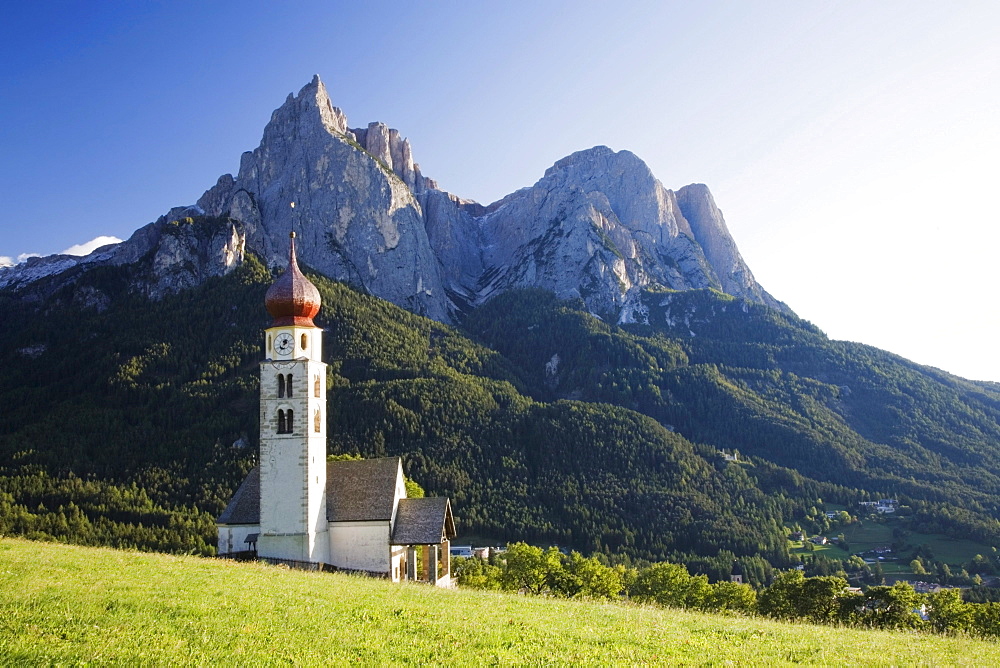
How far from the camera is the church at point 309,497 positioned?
4941 centimetres

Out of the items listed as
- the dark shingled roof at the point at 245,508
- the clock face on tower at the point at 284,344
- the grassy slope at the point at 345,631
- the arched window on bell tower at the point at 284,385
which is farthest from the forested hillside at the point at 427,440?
the grassy slope at the point at 345,631

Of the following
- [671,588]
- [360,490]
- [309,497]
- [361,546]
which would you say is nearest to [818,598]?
[671,588]

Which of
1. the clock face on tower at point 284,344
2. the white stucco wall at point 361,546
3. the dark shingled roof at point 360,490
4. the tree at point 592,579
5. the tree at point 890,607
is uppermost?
the clock face on tower at point 284,344

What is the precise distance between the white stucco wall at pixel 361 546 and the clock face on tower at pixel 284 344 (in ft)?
36.9

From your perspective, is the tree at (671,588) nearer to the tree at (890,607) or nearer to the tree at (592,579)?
the tree at (592,579)

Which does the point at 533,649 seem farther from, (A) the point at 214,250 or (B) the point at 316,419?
(A) the point at 214,250

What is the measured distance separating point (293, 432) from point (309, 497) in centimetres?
411

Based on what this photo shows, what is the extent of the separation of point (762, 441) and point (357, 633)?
17099 cm

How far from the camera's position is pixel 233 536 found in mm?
52281

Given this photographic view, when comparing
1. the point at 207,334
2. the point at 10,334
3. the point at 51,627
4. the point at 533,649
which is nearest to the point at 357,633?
the point at 533,649

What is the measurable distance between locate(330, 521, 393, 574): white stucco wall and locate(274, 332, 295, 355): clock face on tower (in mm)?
11239

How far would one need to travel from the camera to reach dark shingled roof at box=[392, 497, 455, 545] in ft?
164

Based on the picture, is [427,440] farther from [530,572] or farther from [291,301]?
[291,301]

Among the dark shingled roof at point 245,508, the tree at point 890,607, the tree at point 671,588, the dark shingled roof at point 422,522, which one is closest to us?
the tree at point 890,607
